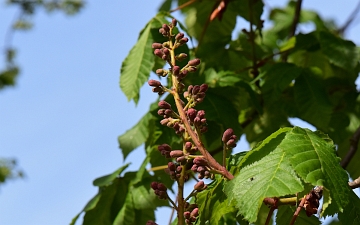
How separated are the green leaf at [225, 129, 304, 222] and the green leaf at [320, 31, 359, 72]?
1411mm

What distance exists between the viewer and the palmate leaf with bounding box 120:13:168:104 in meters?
2.48

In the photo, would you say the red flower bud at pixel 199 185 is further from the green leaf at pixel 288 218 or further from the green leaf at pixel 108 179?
the green leaf at pixel 108 179

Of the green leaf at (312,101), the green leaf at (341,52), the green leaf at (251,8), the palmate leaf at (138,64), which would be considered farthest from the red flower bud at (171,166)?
the green leaf at (251,8)

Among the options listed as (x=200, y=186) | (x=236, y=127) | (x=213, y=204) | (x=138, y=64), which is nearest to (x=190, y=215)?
(x=200, y=186)

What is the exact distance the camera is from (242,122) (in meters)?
3.15

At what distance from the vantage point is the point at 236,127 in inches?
97.1

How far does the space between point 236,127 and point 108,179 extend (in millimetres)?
652

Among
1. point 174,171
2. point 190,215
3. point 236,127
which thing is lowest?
point 236,127

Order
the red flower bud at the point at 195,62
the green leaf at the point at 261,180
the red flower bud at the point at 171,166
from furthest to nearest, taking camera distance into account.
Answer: the red flower bud at the point at 195,62 < the red flower bud at the point at 171,166 < the green leaf at the point at 261,180

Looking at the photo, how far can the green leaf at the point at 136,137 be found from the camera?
2779 mm

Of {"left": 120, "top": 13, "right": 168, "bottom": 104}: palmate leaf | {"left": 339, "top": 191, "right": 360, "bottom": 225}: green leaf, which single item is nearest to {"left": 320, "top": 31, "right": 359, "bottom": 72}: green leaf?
{"left": 120, "top": 13, "right": 168, "bottom": 104}: palmate leaf

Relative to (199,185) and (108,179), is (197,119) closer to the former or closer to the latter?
(199,185)

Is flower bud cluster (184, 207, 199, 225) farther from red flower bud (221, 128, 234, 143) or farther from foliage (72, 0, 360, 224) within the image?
red flower bud (221, 128, 234, 143)

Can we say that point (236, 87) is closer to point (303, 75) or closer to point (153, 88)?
point (303, 75)
